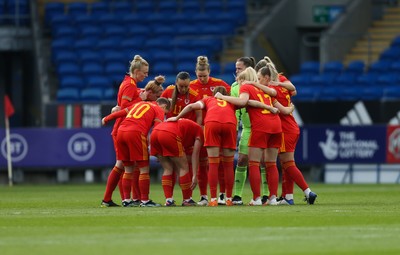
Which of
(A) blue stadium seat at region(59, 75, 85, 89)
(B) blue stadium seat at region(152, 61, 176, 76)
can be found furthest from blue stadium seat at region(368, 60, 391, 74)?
(A) blue stadium seat at region(59, 75, 85, 89)

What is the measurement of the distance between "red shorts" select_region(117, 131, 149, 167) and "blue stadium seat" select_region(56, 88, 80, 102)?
58.0 ft

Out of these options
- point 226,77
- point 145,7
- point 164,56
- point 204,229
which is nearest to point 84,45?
point 145,7

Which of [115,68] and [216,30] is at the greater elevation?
[216,30]

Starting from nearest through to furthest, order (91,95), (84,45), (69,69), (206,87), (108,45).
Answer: (206,87), (91,95), (69,69), (108,45), (84,45)

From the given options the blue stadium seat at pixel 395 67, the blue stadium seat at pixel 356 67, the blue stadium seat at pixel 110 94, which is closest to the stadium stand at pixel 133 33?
the blue stadium seat at pixel 110 94

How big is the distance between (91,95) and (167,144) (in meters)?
17.7

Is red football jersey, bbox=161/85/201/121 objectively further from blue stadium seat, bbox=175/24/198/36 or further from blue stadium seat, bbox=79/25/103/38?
blue stadium seat, bbox=79/25/103/38

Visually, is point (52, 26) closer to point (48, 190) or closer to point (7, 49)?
point (7, 49)

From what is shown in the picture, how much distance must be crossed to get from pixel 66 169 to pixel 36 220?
17504mm

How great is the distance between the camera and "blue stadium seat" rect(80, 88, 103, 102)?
3728 cm

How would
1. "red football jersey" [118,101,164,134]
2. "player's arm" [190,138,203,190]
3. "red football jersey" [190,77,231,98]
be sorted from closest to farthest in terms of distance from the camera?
"red football jersey" [118,101,164,134]
"player's arm" [190,138,203,190]
"red football jersey" [190,77,231,98]

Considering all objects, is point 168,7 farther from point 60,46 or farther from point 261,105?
point 261,105

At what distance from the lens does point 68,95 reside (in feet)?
124

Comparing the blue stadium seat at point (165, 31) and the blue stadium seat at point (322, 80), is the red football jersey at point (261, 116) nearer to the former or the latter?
the blue stadium seat at point (322, 80)
